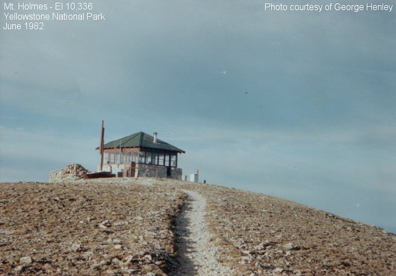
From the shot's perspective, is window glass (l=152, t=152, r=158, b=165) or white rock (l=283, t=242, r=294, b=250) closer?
white rock (l=283, t=242, r=294, b=250)

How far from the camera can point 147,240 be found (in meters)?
12.9

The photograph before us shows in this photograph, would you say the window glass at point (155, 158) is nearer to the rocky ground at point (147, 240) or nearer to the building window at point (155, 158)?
the building window at point (155, 158)

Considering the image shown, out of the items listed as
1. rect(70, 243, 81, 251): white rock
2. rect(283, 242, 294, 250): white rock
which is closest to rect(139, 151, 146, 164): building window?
rect(283, 242, 294, 250): white rock

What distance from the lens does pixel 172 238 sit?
13680mm

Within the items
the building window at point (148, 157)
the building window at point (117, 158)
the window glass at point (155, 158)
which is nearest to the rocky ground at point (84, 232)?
the building window at point (148, 157)

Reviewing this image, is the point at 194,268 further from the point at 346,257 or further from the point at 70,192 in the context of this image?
the point at 70,192

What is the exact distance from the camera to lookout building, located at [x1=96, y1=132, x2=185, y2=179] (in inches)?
2039

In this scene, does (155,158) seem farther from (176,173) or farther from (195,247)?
(195,247)

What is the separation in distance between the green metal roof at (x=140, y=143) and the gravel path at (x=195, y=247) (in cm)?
3241

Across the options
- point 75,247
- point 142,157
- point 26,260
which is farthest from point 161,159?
point 26,260

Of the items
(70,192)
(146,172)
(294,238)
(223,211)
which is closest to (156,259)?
(294,238)

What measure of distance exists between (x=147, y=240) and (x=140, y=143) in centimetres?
3940

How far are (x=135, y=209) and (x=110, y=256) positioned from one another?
8.14 metres

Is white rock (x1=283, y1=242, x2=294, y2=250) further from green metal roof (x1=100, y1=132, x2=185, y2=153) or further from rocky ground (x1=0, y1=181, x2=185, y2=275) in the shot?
green metal roof (x1=100, y1=132, x2=185, y2=153)
